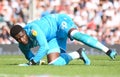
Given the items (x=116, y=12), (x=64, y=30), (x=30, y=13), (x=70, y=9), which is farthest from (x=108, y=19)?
(x=64, y=30)

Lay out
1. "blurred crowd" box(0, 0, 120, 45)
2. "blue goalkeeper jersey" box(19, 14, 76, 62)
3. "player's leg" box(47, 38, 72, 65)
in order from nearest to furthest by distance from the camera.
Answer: "blue goalkeeper jersey" box(19, 14, 76, 62), "player's leg" box(47, 38, 72, 65), "blurred crowd" box(0, 0, 120, 45)

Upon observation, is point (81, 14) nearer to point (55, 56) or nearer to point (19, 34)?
point (55, 56)

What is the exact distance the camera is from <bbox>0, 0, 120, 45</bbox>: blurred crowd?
24.8 metres

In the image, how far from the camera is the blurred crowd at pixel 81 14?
24.8m

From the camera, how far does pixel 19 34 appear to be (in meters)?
12.9

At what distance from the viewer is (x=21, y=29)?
1296 cm

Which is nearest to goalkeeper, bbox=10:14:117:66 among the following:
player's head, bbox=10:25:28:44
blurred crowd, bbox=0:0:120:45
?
player's head, bbox=10:25:28:44

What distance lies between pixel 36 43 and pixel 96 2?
12562mm

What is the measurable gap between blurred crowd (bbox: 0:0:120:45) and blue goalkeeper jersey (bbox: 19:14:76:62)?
10427mm

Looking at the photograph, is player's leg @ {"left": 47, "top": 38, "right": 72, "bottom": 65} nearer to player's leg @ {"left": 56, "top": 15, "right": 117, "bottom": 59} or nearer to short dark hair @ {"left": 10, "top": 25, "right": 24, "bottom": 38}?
player's leg @ {"left": 56, "top": 15, "right": 117, "bottom": 59}

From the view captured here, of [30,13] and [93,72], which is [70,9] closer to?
[30,13]

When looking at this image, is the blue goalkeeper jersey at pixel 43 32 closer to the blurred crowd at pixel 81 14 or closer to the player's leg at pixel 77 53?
the player's leg at pixel 77 53

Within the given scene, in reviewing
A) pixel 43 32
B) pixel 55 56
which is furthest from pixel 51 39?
pixel 43 32

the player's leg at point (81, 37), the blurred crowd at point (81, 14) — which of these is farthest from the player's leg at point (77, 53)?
the blurred crowd at point (81, 14)
